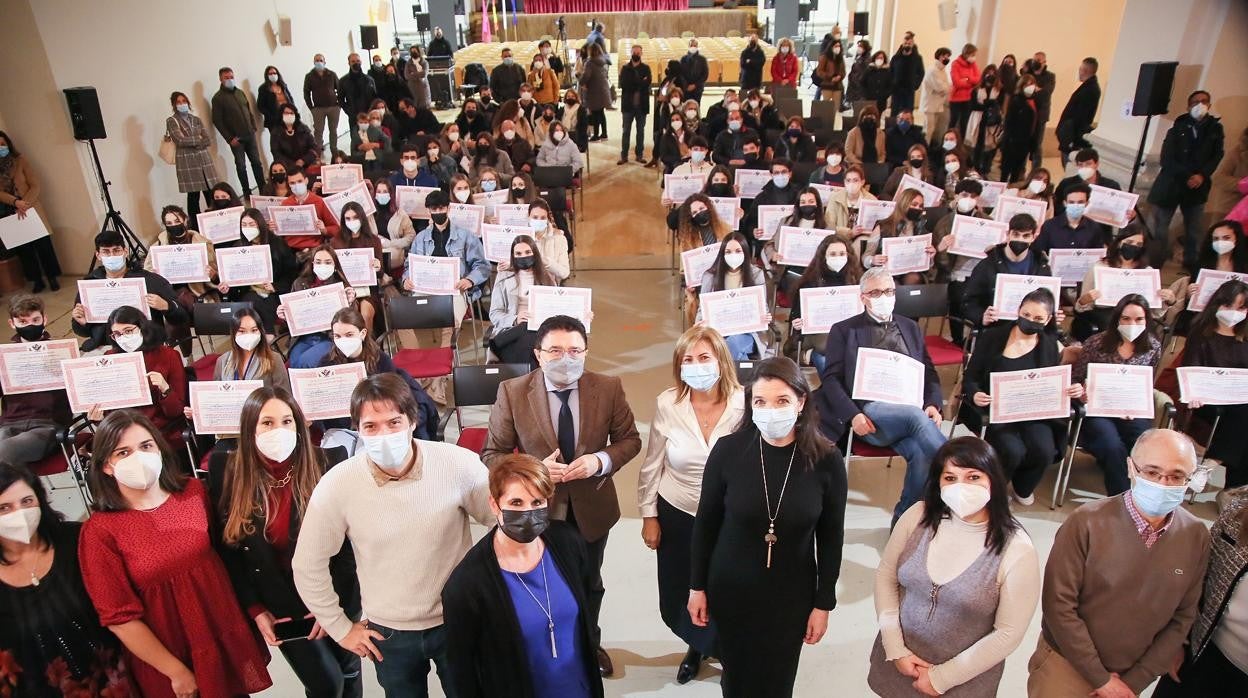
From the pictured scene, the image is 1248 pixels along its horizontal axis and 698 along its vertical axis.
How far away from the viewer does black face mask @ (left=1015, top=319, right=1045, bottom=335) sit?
448 centimetres

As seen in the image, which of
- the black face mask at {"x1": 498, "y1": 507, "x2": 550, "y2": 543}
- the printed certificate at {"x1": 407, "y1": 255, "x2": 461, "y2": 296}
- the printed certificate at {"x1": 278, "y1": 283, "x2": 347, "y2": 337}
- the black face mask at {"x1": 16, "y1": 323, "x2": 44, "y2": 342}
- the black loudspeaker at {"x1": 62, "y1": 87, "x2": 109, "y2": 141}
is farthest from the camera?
the black loudspeaker at {"x1": 62, "y1": 87, "x2": 109, "y2": 141}

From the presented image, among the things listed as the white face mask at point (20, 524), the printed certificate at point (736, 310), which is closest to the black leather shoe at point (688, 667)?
the printed certificate at point (736, 310)

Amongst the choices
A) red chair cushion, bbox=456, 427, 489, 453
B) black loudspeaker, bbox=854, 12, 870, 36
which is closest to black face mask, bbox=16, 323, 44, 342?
red chair cushion, bbox=456, 427, 489, 453

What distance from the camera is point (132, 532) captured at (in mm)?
2572

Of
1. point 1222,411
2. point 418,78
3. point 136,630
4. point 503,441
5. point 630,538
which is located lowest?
point 630,538

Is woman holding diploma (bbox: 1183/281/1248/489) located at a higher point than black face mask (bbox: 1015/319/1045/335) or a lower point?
lower

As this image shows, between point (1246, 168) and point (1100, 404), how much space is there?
248 inches

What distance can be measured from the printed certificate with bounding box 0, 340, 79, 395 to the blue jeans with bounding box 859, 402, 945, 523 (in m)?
4.73

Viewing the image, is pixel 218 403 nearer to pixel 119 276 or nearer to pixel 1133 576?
pixel 119 276

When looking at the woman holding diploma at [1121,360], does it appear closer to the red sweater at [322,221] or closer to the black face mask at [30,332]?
the black face mask at [30,332]

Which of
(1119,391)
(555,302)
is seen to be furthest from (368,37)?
(1119,391)

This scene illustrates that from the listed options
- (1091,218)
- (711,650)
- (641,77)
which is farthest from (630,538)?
(641,77)

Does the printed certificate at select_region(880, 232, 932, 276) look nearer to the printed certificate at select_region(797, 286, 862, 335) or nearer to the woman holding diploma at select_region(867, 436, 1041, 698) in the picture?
the printed certificate at select_region(797, 286, 862, 335)

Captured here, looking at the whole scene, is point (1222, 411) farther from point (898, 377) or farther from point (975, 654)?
point (975, 654)
